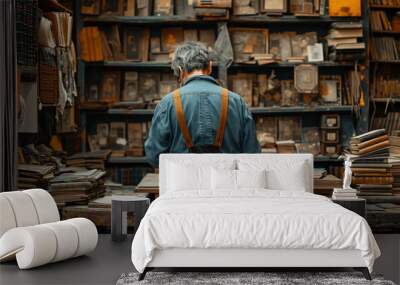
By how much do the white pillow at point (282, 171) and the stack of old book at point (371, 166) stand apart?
60.6 inches

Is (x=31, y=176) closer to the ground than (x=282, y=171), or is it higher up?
closer to the ground

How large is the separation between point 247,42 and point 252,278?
4485 mm

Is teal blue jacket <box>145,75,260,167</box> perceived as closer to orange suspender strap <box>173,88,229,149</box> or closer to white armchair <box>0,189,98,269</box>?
orange suspender strap <box>173,88,229,149</box>

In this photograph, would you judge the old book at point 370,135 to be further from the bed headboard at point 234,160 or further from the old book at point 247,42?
the old book at point 247,42

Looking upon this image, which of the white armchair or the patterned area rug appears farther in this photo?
the white armchair

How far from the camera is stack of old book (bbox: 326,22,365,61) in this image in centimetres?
832

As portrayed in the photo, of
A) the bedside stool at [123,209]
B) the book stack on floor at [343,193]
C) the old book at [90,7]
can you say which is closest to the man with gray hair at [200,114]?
the bedside stool at [123,209]

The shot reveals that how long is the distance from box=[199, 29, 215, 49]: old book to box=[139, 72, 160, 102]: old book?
2.15 ft

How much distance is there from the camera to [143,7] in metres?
8.64

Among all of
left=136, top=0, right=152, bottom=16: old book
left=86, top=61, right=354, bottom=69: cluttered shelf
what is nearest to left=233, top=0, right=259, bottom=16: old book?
left=86, top=61, right=354, bottom=69: cluttered shelf

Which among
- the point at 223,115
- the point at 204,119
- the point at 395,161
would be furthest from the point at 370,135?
the point at 204,119

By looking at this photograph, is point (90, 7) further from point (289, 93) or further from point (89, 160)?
point (289, 93)

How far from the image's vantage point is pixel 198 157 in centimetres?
599

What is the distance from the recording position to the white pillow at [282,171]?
5.88m
